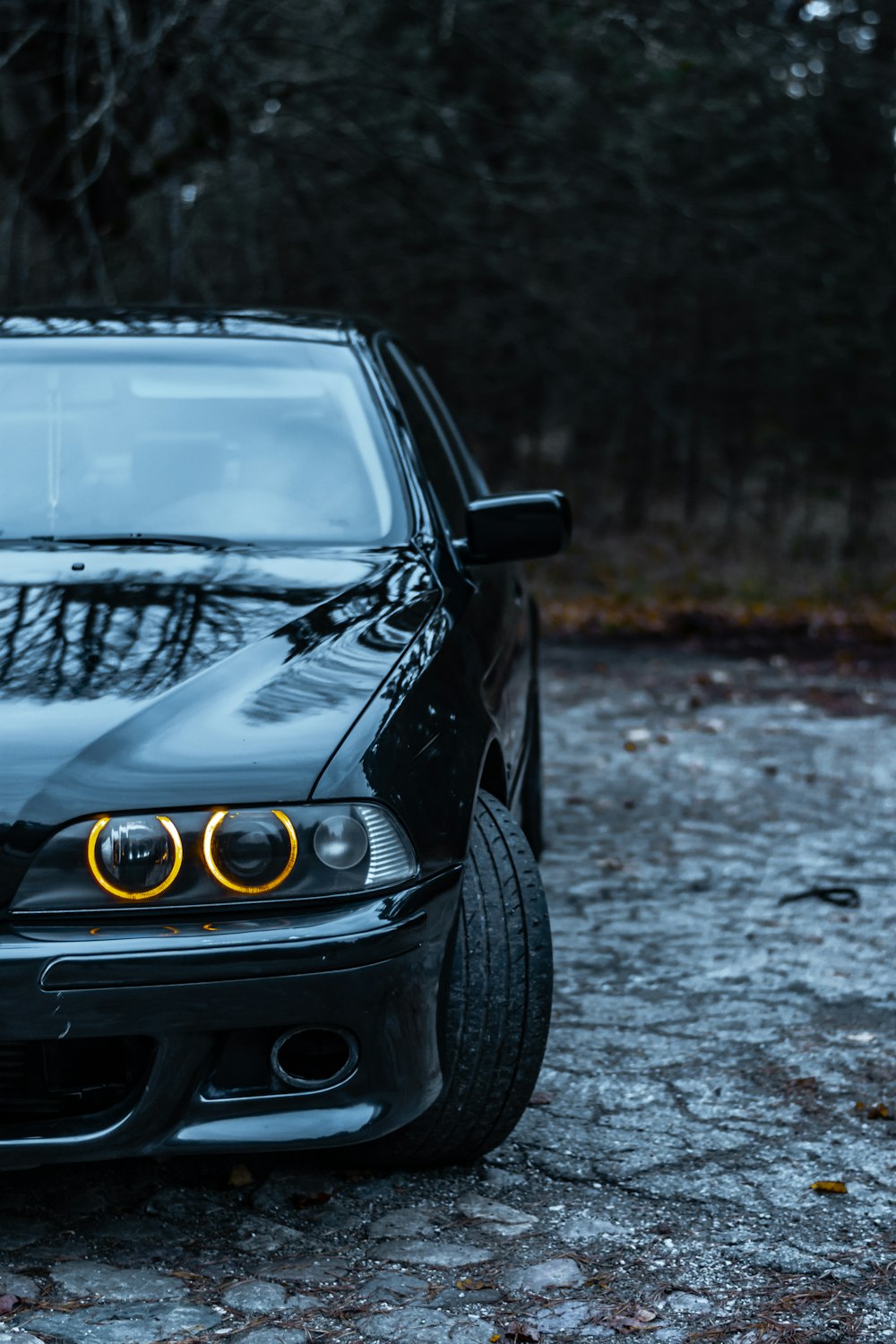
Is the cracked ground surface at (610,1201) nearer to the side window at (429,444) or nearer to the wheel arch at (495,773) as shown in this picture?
the wheel arch at (495,773)

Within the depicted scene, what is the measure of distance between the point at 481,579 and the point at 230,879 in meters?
1.55

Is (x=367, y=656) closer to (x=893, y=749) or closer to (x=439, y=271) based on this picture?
(x=893, y=749)

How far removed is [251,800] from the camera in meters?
2.26

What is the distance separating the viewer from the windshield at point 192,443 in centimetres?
329

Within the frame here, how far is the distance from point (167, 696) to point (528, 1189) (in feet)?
3.85

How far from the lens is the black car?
2.22m

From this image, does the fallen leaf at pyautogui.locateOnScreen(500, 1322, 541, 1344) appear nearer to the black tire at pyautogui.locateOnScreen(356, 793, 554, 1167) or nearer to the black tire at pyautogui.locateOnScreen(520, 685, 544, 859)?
the black tire at pyautogui.locateOnScreen(356, 793, 554, 1167)

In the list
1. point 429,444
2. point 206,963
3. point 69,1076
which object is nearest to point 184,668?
point 206,963

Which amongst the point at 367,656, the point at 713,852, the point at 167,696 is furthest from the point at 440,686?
the point at 713,852

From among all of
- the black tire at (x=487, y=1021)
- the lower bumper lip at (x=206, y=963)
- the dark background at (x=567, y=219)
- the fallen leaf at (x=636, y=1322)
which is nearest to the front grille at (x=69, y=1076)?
the lower bumper lip at (x=206, y=963)

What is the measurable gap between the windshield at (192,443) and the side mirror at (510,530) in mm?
206

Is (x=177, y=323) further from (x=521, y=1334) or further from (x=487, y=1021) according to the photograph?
(x=521, y=1334)

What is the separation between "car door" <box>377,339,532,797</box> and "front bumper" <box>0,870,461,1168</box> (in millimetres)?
826

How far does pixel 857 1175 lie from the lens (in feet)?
9.31
